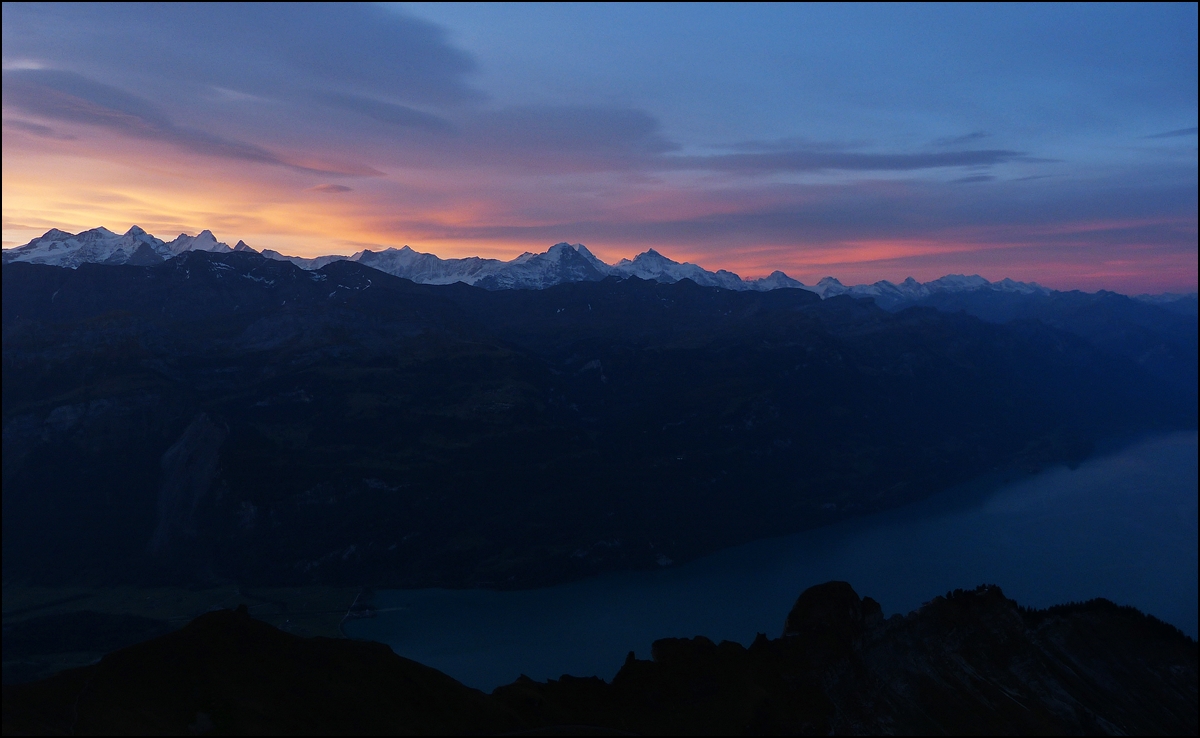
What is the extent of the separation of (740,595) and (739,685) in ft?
333

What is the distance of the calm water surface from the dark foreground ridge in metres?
43.2

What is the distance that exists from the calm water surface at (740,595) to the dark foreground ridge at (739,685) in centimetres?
4322

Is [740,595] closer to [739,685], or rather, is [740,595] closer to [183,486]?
[739,685]

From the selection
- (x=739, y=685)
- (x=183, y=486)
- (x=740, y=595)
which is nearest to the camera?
(x=739, y=685)

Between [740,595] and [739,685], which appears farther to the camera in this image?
[740,595]

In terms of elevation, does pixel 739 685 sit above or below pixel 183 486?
above

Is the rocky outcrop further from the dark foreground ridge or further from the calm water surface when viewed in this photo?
the dark foreground ridge

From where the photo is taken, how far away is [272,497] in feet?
648

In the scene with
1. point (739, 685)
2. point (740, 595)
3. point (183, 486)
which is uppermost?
point (739, 685)

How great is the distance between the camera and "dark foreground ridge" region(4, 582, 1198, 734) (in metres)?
60.1

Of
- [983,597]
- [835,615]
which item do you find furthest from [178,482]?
[983,597]

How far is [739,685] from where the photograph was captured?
73.0m

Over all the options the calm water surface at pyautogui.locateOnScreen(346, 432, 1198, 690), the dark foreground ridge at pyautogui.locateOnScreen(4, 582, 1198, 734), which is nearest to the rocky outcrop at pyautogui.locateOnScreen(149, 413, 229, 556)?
the calm water surface at pyautogui.locateOnScreen(346, 432, 1198, 690)

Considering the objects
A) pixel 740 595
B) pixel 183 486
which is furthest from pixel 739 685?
pixel 183 486
